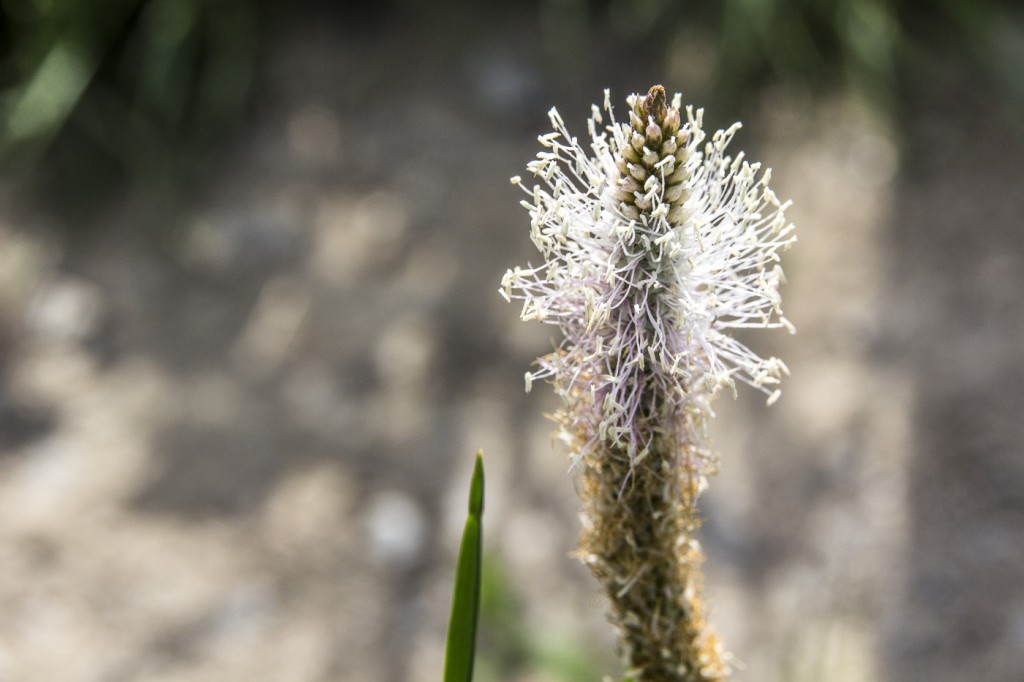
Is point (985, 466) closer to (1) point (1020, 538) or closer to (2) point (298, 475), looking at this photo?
(1) point (1020, 538)

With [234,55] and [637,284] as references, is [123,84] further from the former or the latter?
[637,284]

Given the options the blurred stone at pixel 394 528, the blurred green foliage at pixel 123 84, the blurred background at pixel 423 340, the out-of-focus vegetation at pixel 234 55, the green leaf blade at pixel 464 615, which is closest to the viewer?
the green leaf blade at pixel 464 615

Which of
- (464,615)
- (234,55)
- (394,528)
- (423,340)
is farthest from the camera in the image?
(234,55)

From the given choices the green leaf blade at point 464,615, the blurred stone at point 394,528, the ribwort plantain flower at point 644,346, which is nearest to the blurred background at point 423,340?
the blurred stone at point 394,528

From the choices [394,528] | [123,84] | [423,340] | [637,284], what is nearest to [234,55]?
[123,84]

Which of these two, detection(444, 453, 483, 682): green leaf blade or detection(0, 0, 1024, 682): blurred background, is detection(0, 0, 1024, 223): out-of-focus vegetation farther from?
detection(444, 453, 483, 682): green leaf blade

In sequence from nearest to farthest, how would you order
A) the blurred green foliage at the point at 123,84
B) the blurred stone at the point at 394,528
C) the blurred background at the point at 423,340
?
the blurred background at the point at 423,340 < the blurred stone at the point at 394,528 < the blurred green foliage at the point at 123,84

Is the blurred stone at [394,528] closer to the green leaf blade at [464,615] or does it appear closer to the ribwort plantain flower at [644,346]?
the ribwort plantain flower at [644,346]

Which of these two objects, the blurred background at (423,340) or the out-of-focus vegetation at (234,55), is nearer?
the blurred background at (423,340)
